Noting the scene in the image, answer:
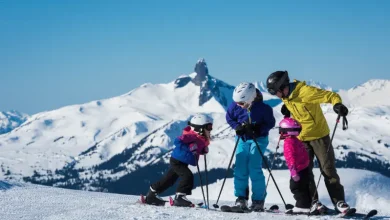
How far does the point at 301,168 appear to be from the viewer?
1010cm

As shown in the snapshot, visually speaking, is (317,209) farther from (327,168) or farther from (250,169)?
(250,169)

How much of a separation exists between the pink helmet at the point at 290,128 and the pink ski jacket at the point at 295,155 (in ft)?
0.35

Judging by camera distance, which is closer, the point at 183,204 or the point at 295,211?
the point at 295,211

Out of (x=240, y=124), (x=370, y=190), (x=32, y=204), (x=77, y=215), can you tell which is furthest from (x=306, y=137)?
(x=370, y=190)

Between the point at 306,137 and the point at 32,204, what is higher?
the point at 306,137

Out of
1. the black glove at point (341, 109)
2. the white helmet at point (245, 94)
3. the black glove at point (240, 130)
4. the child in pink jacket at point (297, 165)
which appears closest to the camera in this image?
the black glove at point (341, 109)

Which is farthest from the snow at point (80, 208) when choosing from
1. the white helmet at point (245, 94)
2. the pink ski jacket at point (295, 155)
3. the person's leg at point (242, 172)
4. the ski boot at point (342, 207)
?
the white helmet at point (245, 94)

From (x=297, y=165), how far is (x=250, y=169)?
1.19 metres

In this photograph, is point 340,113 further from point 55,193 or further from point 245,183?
point 55,193

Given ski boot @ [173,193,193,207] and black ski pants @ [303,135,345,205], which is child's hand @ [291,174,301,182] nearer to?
black ski pants @ [303,135,345,205]

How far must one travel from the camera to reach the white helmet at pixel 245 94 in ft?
35.3

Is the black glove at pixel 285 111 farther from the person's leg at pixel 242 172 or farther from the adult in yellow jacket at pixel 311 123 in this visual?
the person's leg at pixel 242 172

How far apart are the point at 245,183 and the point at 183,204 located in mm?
1442

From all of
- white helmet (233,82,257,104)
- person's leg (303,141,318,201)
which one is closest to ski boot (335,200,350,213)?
person's leg (303,141,318,201)
